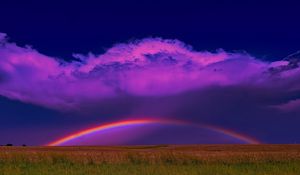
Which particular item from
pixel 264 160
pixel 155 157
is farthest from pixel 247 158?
pixel 155 157

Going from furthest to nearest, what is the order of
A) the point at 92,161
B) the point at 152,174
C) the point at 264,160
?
1. the point at 264,160
2. the point at 92,161
3. the point at 152,174

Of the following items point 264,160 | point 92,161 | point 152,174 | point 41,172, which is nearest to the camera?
point 152,174

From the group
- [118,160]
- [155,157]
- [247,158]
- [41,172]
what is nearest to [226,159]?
[247,158]

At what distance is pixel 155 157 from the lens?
3631 cm

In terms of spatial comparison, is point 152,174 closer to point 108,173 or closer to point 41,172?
point 108,173

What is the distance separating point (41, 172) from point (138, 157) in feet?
39.2

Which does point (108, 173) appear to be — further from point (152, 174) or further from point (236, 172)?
point (236, 172)

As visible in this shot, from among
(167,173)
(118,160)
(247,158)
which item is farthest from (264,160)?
(167,173)

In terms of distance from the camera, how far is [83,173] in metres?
25.0

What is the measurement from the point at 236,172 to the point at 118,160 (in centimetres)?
1128

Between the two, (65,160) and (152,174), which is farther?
(65,160)

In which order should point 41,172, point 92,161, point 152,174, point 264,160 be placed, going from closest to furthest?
point 152,174, point 41,172, point 92,161, point 264,160

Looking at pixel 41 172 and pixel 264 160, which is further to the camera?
pixel 264 160

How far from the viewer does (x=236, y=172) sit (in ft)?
84.5
